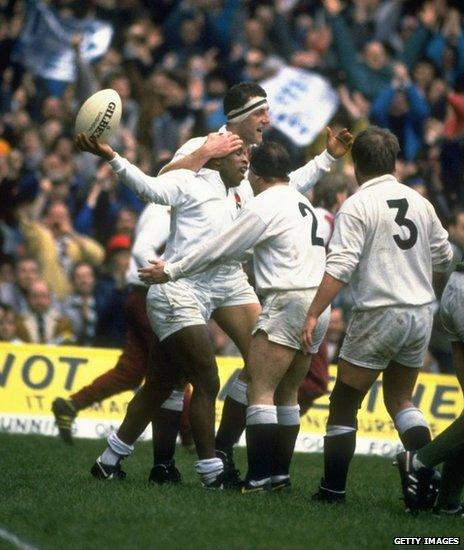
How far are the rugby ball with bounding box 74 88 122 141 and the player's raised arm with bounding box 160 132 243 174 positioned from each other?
510 millimetres

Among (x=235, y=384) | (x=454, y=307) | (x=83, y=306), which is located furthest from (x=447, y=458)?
(x=83, y=306)

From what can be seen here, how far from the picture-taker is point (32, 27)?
21.4m

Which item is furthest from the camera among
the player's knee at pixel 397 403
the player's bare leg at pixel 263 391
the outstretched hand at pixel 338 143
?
the outstretched hand at pixel 338 143

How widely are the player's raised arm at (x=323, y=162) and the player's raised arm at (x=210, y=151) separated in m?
0.86

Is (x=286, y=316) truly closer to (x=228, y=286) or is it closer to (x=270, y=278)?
(x=270, y=278)

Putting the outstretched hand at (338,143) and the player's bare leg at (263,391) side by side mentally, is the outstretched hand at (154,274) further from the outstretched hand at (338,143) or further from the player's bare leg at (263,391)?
the outstretched hand at (338,143)

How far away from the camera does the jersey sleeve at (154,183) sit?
36.0 feet

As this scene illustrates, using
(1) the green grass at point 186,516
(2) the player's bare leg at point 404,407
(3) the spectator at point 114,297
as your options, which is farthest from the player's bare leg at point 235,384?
(3) the spectator at point 114,297

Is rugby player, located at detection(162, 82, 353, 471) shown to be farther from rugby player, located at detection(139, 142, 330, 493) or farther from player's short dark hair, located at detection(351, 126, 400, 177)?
player's short dark hair, located at detection(351, 126, 400, 177)

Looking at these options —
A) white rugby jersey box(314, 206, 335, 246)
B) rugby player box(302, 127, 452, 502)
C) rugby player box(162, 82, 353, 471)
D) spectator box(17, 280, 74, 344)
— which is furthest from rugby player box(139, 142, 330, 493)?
spectator box(17, 280, 74, 344)

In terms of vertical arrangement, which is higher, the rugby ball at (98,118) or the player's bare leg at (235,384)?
the rugby ball at (98,118)

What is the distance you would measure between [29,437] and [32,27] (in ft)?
25.2

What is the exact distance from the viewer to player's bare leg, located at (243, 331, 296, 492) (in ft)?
35.5

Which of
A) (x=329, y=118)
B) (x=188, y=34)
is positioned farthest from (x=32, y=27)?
(x=329, y=118)
